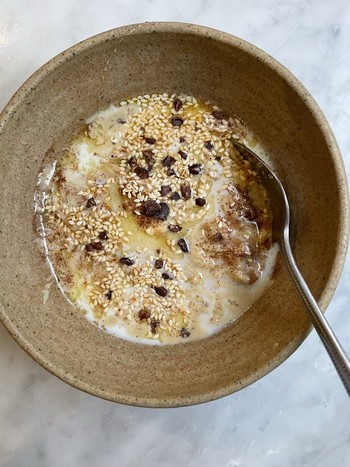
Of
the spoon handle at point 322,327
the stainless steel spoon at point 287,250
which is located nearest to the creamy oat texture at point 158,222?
the stainless steel spoon at point 287,250

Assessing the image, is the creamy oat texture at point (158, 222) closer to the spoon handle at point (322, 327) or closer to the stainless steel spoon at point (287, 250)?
the stainless steel spoon at point (287, 250)

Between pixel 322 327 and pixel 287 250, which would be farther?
pixel 287 250

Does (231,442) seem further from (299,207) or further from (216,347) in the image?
(299,207)

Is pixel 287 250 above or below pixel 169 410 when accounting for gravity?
above

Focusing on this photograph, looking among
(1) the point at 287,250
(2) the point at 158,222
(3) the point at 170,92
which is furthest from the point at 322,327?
(3) the point at 170,92

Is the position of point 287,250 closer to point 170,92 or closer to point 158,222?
point 158,222
